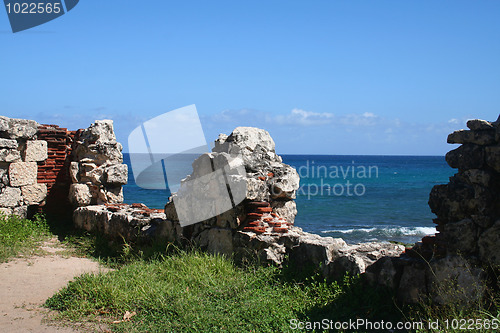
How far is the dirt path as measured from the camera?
502 cm

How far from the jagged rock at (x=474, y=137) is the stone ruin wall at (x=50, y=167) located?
7.22 m

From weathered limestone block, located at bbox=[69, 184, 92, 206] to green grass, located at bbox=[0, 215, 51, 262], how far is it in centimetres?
80

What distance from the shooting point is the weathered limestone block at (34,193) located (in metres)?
9.64

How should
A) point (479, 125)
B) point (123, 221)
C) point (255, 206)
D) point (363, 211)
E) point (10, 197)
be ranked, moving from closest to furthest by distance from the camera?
point (479, 125)
point (255, 206)
point (123, 221)
point (10, 197)
point (363, 211)

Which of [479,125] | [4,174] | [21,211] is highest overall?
[479,125]

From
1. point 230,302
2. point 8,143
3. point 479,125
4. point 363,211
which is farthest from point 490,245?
point 363,211

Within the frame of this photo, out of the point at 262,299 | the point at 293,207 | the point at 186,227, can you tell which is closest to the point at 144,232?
the point at 186,227

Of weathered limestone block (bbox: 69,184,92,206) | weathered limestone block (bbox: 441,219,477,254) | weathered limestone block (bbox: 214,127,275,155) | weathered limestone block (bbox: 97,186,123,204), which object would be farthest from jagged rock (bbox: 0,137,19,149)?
weathered limestone block (bbox: 441,219,477,254)

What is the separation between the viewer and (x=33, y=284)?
632 centimetres

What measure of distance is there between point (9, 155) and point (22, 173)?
528mm

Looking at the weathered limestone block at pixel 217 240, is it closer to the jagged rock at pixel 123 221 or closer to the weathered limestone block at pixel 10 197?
the jagged rock at pixel 123 221

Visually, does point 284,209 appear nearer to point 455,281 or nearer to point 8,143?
point 455,281

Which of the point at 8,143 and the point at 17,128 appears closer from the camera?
the point at 8,143

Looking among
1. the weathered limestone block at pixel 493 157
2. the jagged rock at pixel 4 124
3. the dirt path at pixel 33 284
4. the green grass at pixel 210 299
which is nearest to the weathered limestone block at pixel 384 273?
the green grass at pixel 210 299
